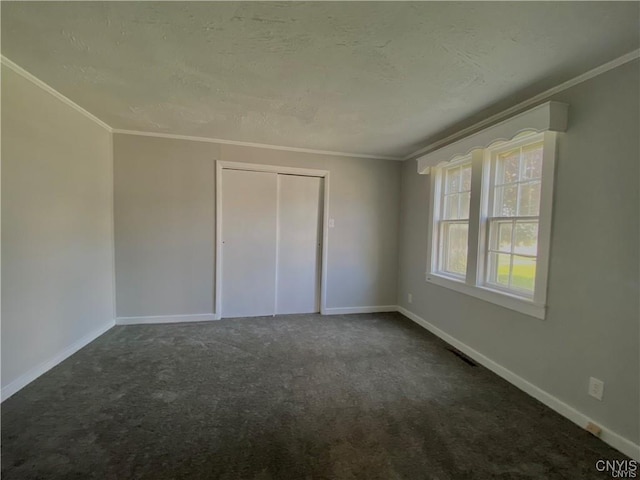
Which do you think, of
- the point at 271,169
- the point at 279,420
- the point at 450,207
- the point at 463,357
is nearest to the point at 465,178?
the point at 450,207

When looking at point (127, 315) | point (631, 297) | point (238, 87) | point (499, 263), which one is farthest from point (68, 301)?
point (631, 297)

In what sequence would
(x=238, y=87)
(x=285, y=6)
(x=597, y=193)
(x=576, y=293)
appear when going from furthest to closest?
(x=238, y=87) → (x=576, y=293) → (x=597, y=193) → (x=285, y=6)

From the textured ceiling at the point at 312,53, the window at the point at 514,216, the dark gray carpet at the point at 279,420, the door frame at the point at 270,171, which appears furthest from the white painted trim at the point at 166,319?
the window at the point at 514,216

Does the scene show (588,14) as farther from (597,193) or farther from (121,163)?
(121,163)

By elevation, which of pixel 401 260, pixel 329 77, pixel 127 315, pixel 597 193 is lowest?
pixel 127 315

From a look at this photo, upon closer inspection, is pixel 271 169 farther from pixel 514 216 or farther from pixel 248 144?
pixel 514 216

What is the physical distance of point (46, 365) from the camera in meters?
2.42

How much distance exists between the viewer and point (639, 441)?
1641mm

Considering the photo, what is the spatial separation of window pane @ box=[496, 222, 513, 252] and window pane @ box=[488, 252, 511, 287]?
0.22 feet

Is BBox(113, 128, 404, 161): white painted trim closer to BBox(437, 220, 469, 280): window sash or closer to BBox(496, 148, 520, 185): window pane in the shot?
BBox(437, 220, 469, 280): window sash

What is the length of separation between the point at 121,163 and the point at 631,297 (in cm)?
477

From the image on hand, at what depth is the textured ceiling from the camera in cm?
142

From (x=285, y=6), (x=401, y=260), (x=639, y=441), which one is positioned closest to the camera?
(x=285, y=6)

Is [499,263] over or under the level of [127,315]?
over
